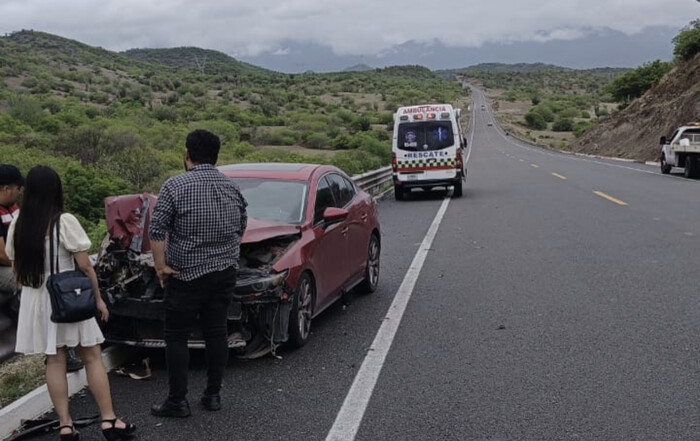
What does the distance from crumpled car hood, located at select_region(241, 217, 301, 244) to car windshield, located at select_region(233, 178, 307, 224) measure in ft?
0.90

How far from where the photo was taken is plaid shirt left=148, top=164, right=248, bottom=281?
483 centimetres

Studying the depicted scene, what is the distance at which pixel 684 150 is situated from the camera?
86.1 ft

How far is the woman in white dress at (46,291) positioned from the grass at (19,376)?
32.8 inches

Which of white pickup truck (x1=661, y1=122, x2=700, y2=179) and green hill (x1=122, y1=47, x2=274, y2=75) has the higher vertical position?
green hill (x1=122, y1=47, x2=274, y2=75)

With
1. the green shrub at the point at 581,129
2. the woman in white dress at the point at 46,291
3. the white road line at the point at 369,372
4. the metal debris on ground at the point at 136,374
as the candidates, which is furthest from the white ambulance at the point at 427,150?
the green shrub at the point at 581,129

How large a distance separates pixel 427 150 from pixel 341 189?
506 inches

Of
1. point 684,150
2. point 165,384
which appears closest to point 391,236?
point 165,384

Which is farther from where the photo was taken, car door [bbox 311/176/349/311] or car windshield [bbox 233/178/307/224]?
car windshield [bbox 233/178/307/224]

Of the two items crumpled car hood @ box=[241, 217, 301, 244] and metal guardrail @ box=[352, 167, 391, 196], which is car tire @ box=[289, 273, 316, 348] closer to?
crumpled car hood @ box=[241, 217, 301, 244]

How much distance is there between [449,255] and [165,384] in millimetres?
6266

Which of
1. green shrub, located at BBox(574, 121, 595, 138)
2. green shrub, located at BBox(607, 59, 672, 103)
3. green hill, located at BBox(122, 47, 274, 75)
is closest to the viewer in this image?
green shrub, located at BBox(607, 59, 672, 103)

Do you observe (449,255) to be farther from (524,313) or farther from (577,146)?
(577,146)

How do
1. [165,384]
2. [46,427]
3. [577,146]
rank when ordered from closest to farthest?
[46,427] < [165,384] < [577,146]

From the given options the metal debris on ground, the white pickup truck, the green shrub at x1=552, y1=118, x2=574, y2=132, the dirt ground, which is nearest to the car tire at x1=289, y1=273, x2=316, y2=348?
the metal debris on ground
